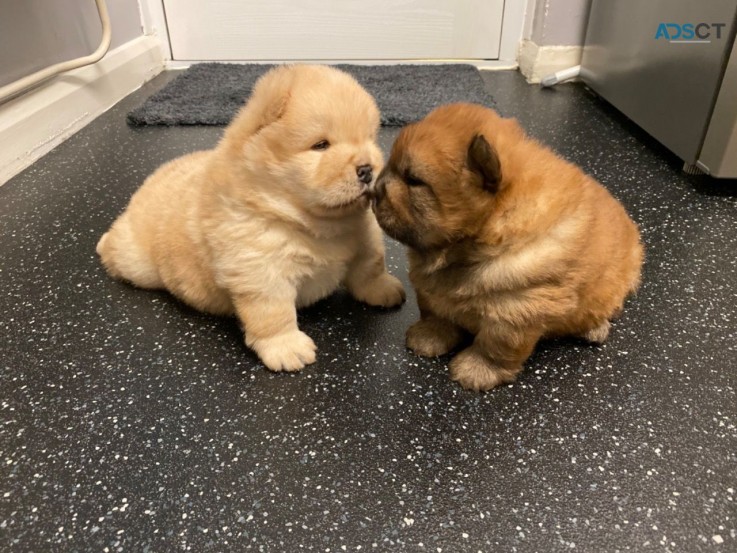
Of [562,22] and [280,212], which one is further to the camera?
[562,22]

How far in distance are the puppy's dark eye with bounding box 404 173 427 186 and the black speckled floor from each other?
1.15 feet

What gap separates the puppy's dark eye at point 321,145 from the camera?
931mm

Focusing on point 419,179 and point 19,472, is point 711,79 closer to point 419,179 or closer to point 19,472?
point 419,179

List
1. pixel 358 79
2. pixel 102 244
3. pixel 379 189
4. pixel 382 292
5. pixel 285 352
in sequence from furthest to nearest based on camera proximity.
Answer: pixel 358 79 < pixel 102 244 < pixel 382 292 < pixel 285 352 < pixel 379 189

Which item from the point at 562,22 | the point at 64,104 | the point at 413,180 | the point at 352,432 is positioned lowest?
the point at 352,432

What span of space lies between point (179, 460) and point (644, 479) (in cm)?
68

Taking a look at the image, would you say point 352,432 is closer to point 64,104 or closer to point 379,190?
point 379,190

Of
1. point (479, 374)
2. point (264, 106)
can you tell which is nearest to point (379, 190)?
point (264, 106)

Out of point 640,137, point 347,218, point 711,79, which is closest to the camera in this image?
point 347,218

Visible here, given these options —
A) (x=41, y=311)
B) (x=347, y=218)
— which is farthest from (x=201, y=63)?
(x=347, y=218)

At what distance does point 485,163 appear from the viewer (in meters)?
0.77

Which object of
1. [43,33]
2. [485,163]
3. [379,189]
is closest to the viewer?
[485,163]

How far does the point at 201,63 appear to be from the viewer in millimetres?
2811

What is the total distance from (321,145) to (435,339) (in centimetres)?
41
